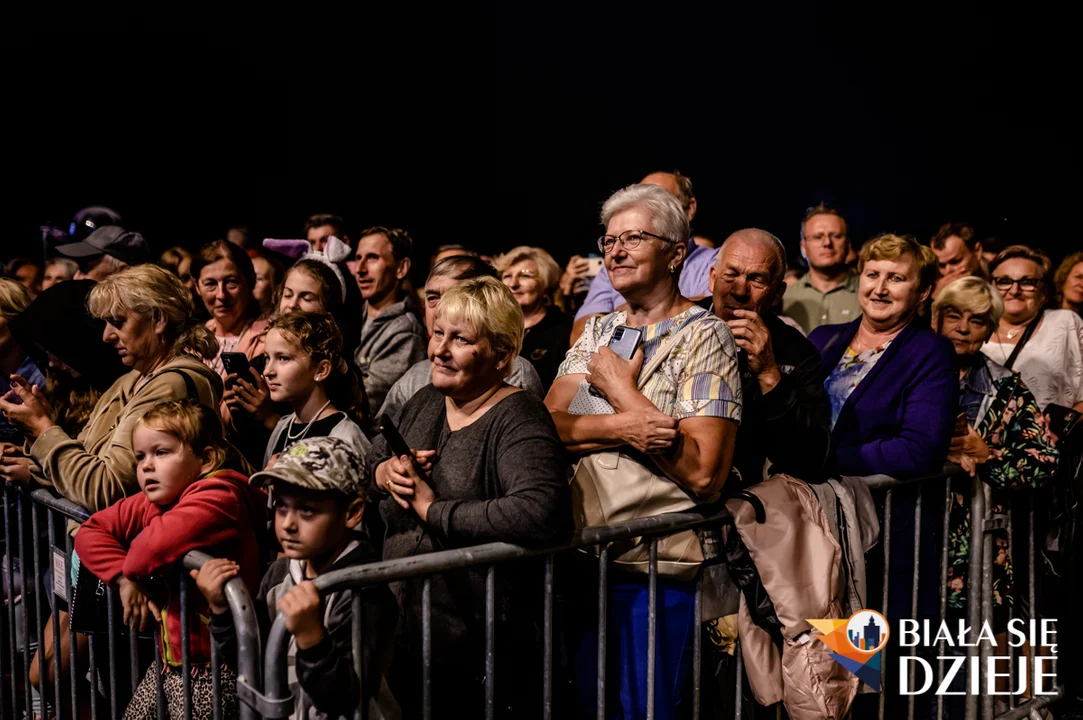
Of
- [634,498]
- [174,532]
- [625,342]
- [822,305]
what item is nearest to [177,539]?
[174,532]

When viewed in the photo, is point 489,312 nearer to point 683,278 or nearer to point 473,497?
point 473,497

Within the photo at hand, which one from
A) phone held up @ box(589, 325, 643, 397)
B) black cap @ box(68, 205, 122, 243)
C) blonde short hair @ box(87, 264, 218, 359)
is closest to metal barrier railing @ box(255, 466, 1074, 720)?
phone held up @ box(589, 325, 643, 397)

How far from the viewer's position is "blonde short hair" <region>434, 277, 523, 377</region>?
8.19ft

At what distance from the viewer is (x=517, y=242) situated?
977 centimetres

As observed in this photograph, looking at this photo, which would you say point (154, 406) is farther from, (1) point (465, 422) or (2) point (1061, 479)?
(2) point (1061, 479)

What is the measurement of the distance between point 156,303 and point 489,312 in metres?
1.28

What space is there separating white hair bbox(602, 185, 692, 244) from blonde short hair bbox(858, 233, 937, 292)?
968mm

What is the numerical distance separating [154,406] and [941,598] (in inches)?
106

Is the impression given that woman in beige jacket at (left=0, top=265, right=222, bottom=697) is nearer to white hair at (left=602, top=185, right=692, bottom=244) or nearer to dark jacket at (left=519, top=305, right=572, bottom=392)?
dark jacket at (left=519, top=305, right=572, bottom=392)

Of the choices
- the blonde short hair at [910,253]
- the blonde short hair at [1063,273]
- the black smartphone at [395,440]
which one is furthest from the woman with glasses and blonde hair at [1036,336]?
the black smartphone at [395,440]

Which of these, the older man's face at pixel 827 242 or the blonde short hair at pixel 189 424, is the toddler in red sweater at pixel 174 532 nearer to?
the blonde short hair at pixel 189 424

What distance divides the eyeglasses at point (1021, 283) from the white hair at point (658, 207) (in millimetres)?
2899

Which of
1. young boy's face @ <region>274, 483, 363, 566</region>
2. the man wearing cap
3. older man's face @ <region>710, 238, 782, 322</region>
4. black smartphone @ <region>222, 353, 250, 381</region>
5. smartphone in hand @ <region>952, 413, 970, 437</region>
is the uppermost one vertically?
the man wearing cap

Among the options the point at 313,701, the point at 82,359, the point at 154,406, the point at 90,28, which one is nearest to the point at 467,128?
the point at 90,28
